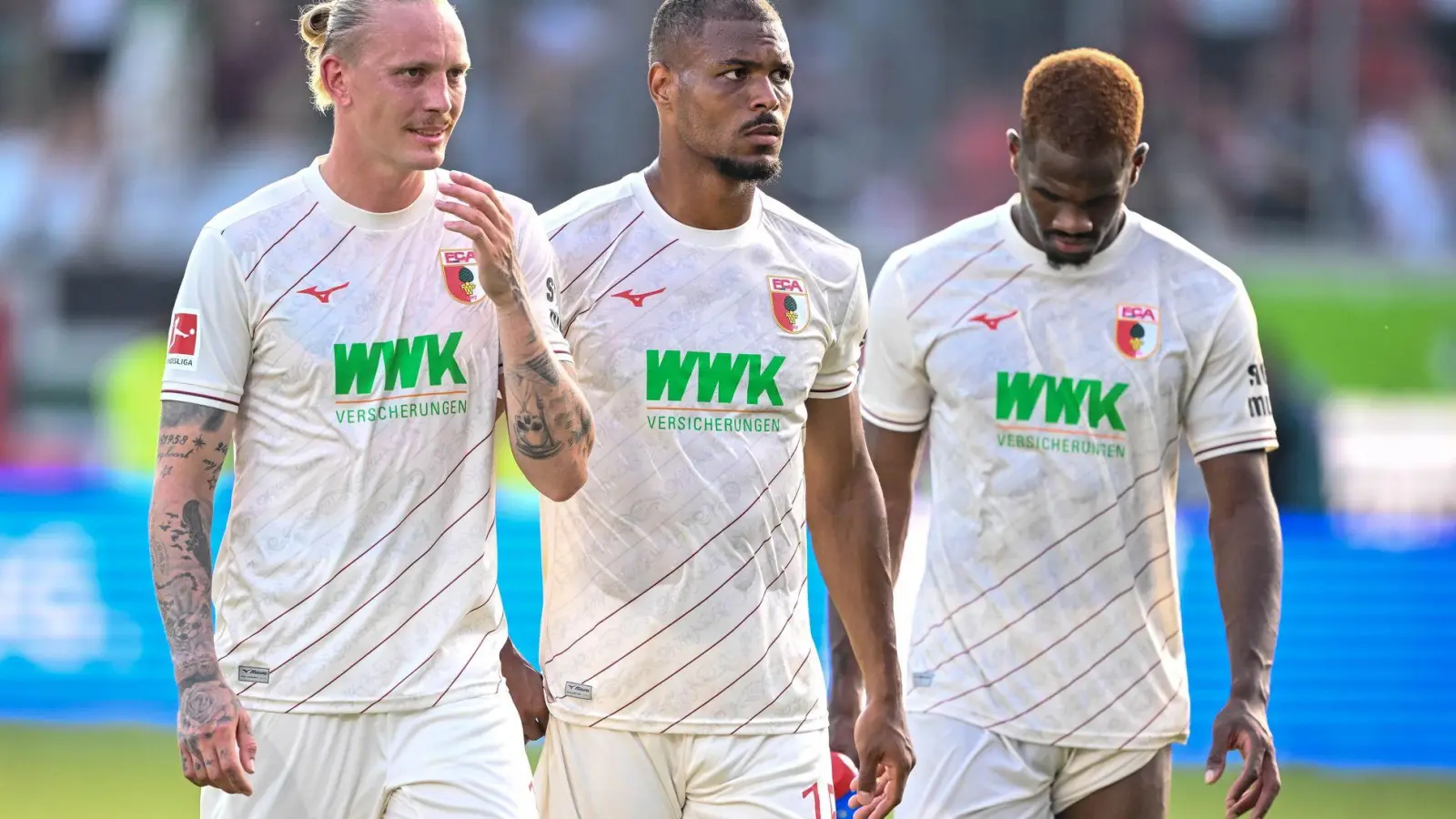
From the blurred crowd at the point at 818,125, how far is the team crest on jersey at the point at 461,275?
10360mm

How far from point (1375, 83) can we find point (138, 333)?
33.3ft

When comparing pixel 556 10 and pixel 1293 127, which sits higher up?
pixel 556 10

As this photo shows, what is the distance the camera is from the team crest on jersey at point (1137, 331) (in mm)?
5379

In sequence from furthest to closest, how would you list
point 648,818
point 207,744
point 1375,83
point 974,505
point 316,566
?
point 1375,83, point 974,505, point 648,818, point 316,566, point 207,744

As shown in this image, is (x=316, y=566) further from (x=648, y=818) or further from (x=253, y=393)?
(x=648, y=818)

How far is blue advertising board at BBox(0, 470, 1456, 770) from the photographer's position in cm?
1059

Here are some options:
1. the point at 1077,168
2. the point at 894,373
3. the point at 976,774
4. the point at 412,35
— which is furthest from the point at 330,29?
the point at 976,774

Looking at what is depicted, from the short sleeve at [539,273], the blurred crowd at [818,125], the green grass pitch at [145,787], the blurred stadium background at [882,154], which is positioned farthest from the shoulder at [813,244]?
the blurred crowd at [818,125]

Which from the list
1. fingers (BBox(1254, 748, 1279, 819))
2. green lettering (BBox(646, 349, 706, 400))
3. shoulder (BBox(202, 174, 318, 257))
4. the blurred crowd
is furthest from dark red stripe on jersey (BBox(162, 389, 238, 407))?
the blurred crowd

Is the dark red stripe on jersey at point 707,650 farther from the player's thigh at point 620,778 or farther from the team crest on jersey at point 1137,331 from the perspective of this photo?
the team crest on jersey at point 1137,331

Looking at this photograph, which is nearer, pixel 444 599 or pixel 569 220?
pixel 444 599

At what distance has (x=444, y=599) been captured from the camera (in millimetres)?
4516

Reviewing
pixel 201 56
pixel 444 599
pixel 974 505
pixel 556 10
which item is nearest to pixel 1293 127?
pixel 556 10

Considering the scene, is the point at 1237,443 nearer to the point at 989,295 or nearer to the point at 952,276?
the point at 989,295
